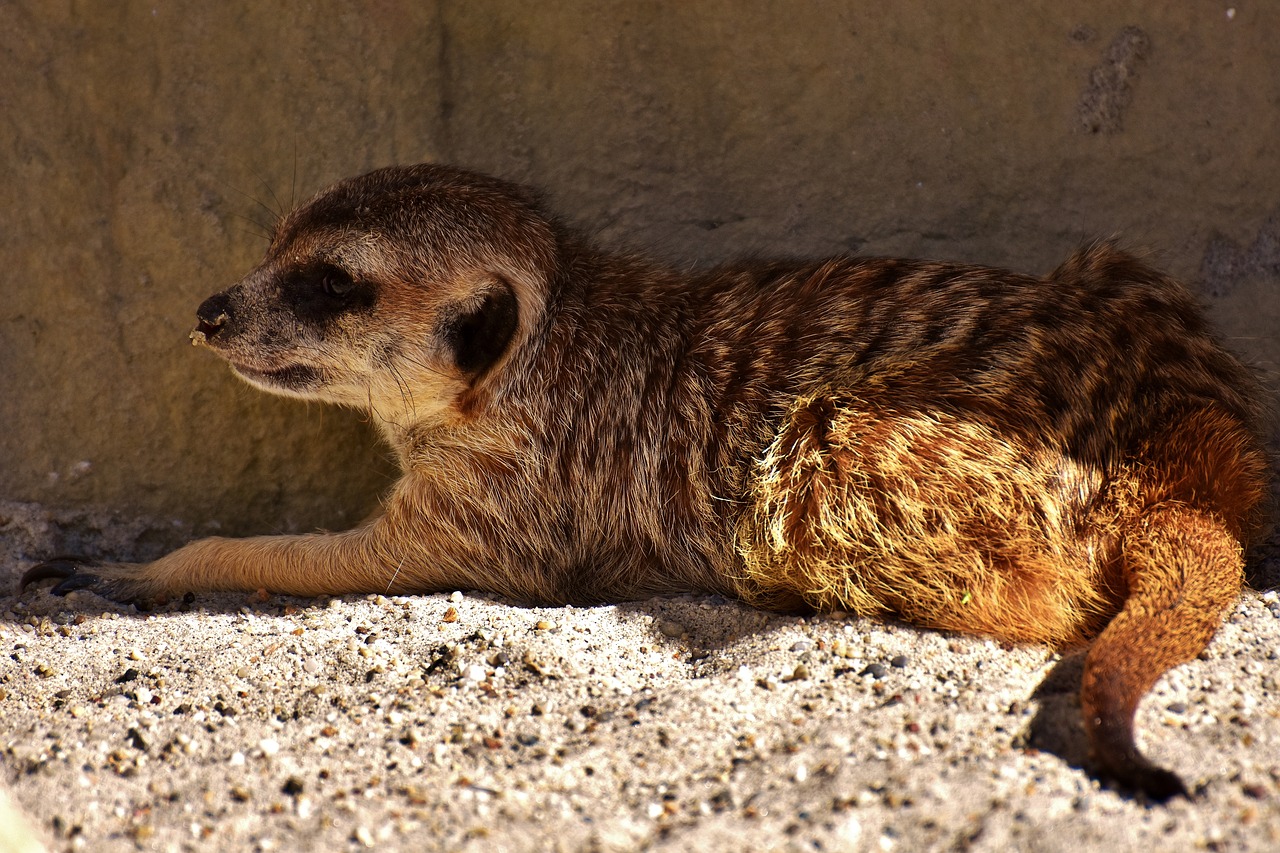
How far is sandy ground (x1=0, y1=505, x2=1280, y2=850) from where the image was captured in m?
1.75

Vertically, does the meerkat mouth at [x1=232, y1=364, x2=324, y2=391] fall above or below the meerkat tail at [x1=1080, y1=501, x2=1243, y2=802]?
above

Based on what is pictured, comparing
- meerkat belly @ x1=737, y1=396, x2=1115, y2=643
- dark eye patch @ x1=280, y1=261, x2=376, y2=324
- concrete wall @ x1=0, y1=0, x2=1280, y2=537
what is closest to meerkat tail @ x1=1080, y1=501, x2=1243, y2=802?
meerkat belly @ x1=737, y1=396, x2=1115, y2=643

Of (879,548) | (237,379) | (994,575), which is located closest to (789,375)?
(879,548)

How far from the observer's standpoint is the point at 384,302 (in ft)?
9.30

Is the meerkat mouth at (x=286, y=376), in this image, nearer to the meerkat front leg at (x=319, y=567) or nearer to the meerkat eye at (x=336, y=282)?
the meerkat eye at (x=336, y=282)

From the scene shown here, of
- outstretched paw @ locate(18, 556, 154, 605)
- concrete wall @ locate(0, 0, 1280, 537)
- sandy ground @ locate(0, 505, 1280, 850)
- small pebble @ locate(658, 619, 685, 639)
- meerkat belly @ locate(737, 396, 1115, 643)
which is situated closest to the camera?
sandy ground @ locate(0, 505, 1280, 850)

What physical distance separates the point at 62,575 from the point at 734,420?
1.80 m

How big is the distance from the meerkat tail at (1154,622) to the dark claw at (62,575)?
2399mm

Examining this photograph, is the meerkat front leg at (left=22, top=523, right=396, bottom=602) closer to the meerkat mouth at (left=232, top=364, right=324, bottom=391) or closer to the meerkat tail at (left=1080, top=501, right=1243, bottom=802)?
the meerkat mouth at (left=232, top=364, right=324, bottom=391)

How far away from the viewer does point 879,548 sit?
249 centimetres

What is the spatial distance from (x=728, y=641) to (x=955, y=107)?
5.84ft

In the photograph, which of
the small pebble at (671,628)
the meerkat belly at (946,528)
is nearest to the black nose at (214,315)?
the small pebble at (671,628)

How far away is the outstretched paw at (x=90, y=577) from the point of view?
2.95 meters

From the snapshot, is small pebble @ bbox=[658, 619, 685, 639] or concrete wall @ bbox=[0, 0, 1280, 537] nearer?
small pebble @ bbox=[658, 619, 685, 639]
